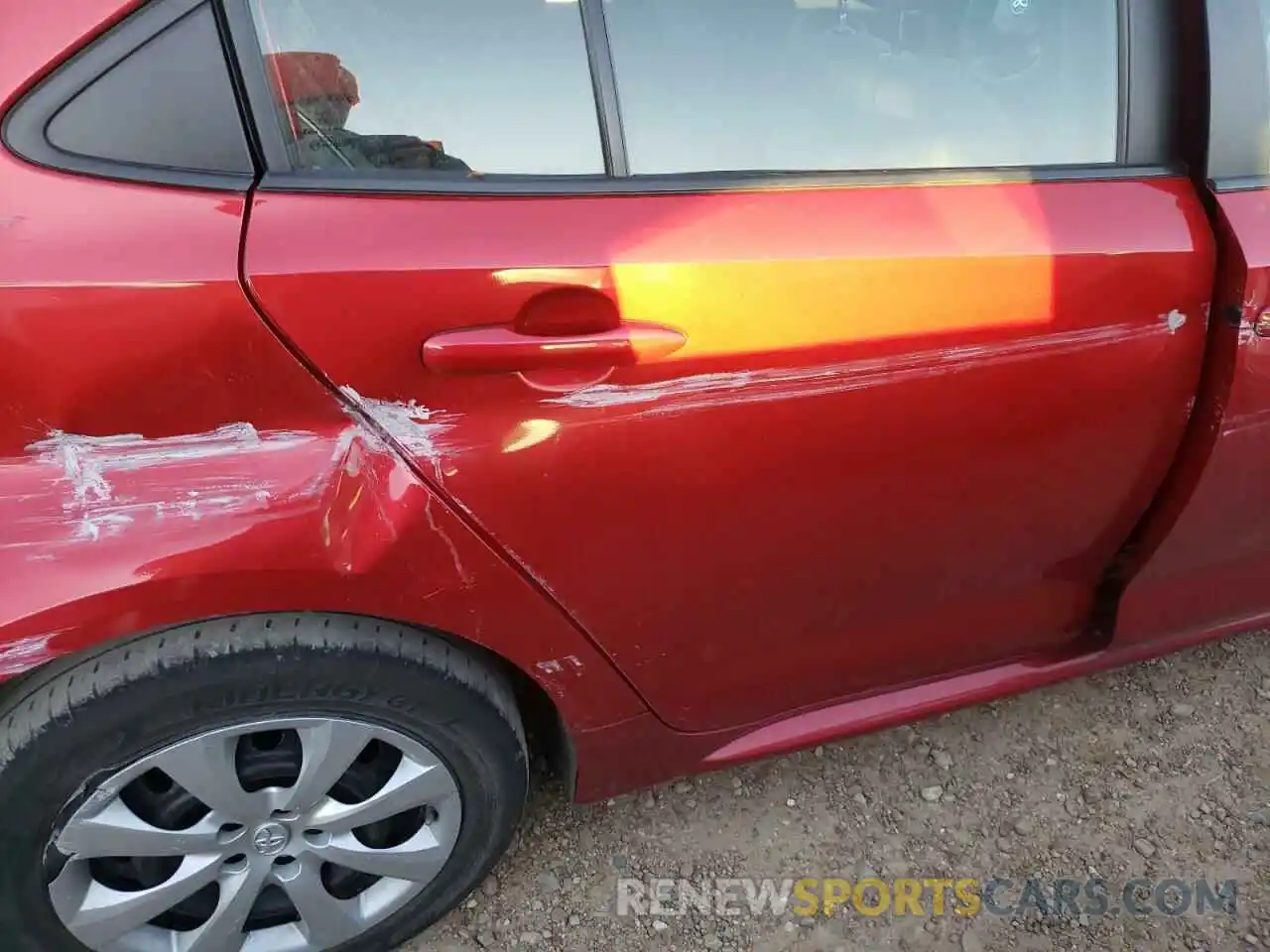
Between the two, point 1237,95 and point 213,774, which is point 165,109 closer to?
point 213,774

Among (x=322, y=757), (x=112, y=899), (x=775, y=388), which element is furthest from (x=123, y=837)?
(x=775, y=388)

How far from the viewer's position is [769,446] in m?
1.39

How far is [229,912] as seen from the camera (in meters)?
1.52

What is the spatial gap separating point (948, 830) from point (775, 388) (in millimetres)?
1125

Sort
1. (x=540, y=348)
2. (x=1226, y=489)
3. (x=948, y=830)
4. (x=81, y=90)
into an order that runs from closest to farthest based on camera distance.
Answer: (x=81, y=90), (x=540, y=348), (x=1226, y=489), (x=948, y=830)

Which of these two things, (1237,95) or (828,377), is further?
(1237,95)

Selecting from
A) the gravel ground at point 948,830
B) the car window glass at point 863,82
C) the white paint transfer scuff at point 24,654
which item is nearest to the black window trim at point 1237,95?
the car window glass at point 863,82

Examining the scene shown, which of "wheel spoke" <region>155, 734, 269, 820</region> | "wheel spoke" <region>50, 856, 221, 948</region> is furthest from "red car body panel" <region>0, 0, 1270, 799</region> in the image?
"wheel spoke" <region>50, 856, 221, 948</region>

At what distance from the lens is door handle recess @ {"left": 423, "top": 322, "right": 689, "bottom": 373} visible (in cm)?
122

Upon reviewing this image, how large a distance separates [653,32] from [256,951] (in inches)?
60.5

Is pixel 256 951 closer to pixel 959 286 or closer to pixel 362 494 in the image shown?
pixel 362 494

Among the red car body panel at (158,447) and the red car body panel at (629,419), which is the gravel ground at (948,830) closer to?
the red car body panel at (629,419)

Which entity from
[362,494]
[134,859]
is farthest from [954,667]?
[134,859]

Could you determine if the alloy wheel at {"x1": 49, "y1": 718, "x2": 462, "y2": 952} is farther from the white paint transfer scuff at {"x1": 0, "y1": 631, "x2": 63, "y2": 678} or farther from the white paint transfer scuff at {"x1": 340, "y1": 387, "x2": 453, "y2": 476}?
the white paint transfer scuff at {"x1": 340, "y1": 387, "x2": 453, "y2": 476}
